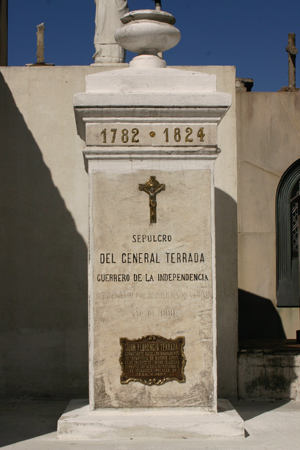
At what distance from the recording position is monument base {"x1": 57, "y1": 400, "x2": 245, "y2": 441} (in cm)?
546

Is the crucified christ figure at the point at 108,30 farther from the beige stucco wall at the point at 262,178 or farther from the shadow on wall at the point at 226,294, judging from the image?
the shadow on wall at the point at 226,294

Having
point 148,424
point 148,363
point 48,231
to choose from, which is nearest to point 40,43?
point 48,231

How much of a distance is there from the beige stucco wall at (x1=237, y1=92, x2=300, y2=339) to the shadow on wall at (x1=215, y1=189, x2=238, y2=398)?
1.85m

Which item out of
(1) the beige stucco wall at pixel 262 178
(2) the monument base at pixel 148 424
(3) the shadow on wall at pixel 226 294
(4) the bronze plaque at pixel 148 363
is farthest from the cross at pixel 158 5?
(2) the monument base at pixel 148 424

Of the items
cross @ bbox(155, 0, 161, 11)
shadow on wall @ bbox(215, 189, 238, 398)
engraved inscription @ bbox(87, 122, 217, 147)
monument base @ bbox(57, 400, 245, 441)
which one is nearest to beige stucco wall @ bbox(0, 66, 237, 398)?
shadow on wall @ bbox(215, 189, 238, 398)

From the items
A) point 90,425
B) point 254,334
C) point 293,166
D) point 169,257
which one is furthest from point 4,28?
point 90,425

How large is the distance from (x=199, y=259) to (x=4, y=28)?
782 centimetres

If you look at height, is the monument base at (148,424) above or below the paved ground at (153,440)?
above

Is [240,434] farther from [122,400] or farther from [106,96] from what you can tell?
[106,96]

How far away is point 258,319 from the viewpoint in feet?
30.9

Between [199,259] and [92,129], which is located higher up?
[92,129]

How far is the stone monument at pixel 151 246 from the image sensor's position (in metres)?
5.69

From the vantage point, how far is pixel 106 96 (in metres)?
5.70

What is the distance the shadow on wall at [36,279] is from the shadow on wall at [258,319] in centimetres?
265
